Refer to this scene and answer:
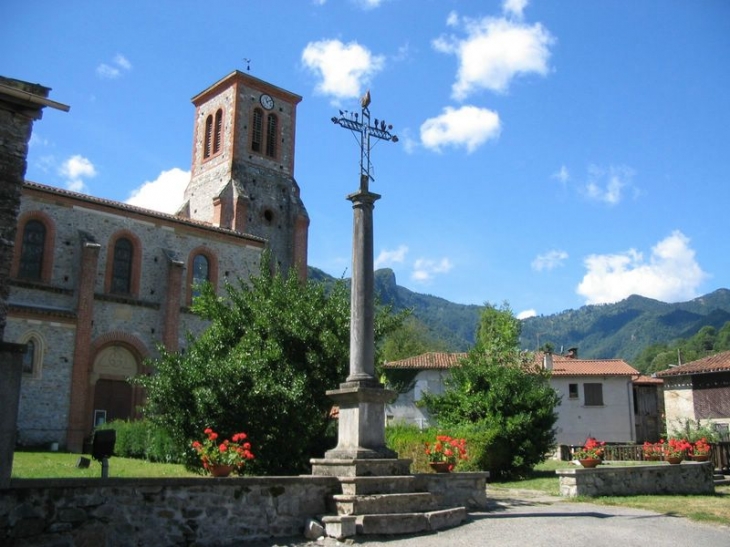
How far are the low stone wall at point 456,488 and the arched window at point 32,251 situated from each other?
21.2 meters

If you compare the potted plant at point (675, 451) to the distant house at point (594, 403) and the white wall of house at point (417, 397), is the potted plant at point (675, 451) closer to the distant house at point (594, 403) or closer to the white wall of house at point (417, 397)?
the white wall of house at point (417, 397)

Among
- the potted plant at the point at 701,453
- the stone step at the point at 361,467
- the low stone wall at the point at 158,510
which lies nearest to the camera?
the low stone wall at the point at 158,510

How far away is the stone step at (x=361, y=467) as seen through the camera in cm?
941

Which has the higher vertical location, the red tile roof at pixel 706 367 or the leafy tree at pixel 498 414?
the red tile roof at pixel 706 367

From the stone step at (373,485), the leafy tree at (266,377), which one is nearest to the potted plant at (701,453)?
the leafy tree at (266,377)

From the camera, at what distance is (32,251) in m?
26.1

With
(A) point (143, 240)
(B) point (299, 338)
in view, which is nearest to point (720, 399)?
(B) point (299, 338)

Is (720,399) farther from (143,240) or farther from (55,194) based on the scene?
(55,194)

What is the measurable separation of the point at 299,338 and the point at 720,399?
23760mm

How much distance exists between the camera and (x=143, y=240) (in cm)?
2936

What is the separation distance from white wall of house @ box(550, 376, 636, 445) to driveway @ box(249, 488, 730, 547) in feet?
96.5

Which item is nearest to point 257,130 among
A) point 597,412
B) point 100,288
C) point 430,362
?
point 100,288

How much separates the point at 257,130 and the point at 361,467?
33.0 metres

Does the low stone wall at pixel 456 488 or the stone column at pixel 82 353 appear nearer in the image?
the low stone wall at pixel 456 488
